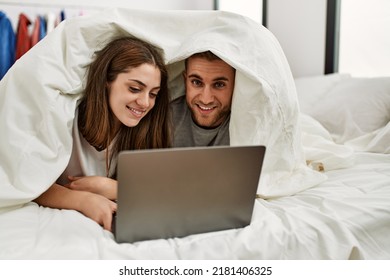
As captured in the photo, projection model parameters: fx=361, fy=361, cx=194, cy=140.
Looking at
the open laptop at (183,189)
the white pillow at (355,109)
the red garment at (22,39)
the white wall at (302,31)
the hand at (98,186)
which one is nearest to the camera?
the open laptop at (183,189)

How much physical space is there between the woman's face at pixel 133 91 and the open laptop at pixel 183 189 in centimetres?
44

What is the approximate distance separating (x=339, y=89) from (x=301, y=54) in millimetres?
756

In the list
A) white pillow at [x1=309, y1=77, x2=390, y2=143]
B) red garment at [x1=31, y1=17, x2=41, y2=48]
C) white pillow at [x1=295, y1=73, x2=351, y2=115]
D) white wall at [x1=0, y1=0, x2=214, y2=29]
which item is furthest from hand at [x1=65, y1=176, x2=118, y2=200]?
white wall at [x1=0, y1=0, x2=214, y2=29]

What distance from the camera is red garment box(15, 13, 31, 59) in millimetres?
2516

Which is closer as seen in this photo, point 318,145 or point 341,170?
point 341,170

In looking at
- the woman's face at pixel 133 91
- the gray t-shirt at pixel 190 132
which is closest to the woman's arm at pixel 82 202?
the woman's face at pixel 133 91

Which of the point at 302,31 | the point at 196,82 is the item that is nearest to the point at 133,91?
the point at 196,82

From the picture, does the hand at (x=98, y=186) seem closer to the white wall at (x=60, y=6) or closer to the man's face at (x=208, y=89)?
the man's face at (x=208, y=89)

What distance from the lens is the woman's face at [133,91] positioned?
40.7 inches

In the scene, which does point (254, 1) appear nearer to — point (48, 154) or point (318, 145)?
point (318, 145)

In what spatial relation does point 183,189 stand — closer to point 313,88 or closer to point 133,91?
point 133,91

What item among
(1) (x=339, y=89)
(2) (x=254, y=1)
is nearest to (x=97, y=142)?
(1) (x=339, y=89)
